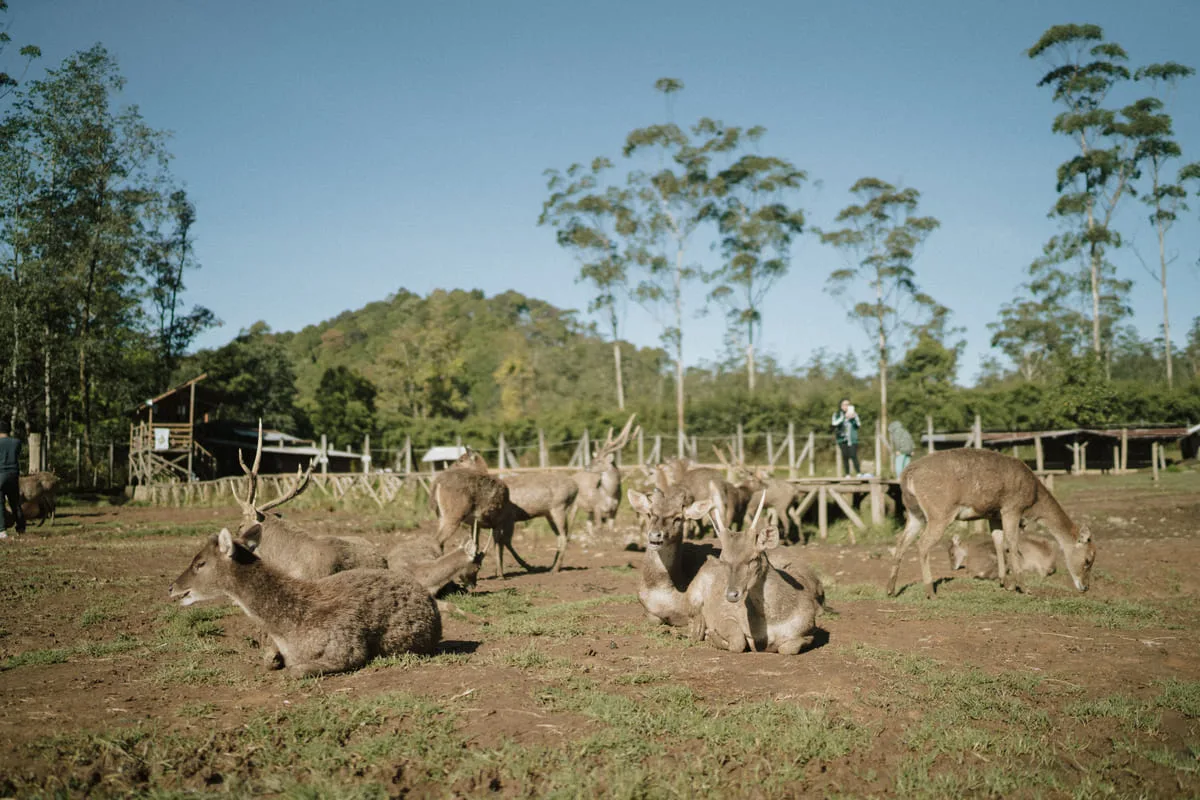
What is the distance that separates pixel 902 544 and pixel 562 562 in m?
6.05

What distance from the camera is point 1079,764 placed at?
16.4 ft

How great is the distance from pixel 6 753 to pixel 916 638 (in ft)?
24.4

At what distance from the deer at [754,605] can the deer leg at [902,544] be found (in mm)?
3440

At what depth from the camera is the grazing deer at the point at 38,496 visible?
838 inches

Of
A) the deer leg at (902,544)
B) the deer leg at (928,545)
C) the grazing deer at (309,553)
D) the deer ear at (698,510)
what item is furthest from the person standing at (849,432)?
the grazing deer at (309,553)

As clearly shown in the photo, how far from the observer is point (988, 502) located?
38.2 feet

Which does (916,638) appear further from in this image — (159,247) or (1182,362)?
(1182,362)

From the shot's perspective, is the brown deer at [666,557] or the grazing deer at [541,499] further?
the grazing deer at [541,499]

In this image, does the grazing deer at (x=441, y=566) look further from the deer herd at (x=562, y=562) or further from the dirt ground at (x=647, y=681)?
the dirt ground at (x=647, y=681)

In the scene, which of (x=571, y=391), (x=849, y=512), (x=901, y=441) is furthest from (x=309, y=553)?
(x=571, y=391)

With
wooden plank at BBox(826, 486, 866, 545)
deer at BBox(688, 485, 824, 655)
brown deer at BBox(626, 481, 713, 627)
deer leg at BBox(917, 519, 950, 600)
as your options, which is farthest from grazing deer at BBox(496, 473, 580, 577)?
wooden plank at BBox(826, 486, 866, 545)

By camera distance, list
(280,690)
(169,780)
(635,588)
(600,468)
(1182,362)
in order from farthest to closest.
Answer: (1182,362), (600,468), (635,588), (280,690), (169,780)

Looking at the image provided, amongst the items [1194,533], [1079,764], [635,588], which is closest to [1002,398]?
[1194,533]

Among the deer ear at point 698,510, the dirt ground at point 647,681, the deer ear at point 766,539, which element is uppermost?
the deer ear at point 698,510
